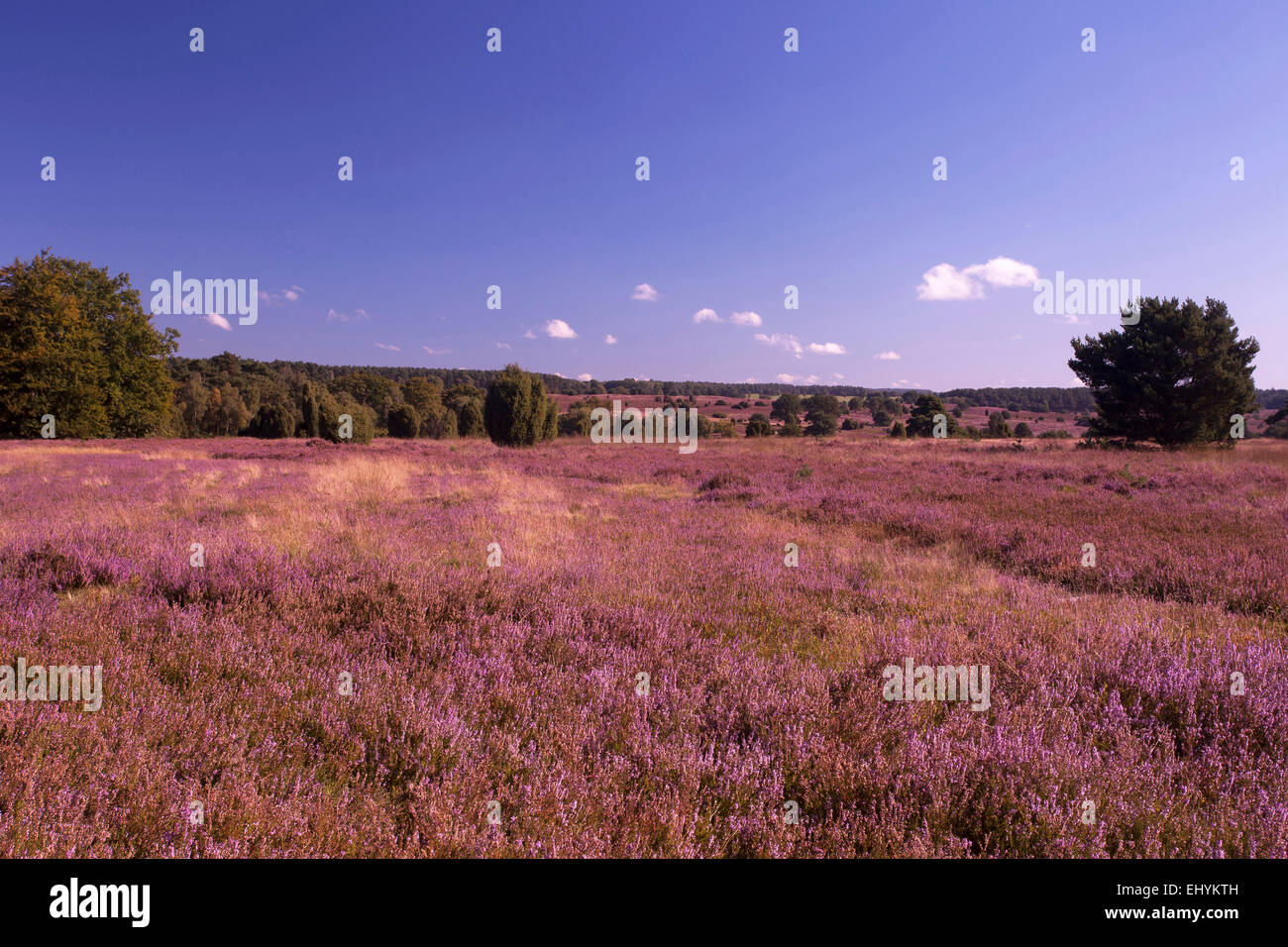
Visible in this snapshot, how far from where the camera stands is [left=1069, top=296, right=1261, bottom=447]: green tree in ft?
86.4

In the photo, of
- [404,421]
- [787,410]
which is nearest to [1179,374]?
[787,410]

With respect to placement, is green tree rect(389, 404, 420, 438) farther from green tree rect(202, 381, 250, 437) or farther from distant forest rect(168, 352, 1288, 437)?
green tree rect(202, 381, 250, 437)

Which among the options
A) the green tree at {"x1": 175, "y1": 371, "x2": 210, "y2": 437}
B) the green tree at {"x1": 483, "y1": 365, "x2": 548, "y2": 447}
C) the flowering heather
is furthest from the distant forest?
the flowering heather

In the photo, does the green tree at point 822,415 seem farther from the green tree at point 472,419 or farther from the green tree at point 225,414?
the green tree at point 225,414

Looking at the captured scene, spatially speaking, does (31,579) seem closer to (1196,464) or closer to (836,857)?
(836,857)

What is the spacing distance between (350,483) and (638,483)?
7452mm

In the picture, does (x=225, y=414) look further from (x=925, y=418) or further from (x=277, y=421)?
(x=925, y=418)

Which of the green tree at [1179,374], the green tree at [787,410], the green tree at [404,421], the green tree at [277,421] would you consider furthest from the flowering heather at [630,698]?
the green tree at [787,410]

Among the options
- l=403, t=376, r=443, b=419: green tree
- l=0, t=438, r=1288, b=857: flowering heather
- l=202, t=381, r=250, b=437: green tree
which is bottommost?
l=0, t=438, r=1288, b=857: flowering heather

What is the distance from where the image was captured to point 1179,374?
26766 mm

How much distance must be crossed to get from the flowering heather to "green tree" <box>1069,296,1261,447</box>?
2776 cm

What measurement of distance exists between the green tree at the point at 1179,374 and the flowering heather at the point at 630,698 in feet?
91.1

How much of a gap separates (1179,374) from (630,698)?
36.9 meters
